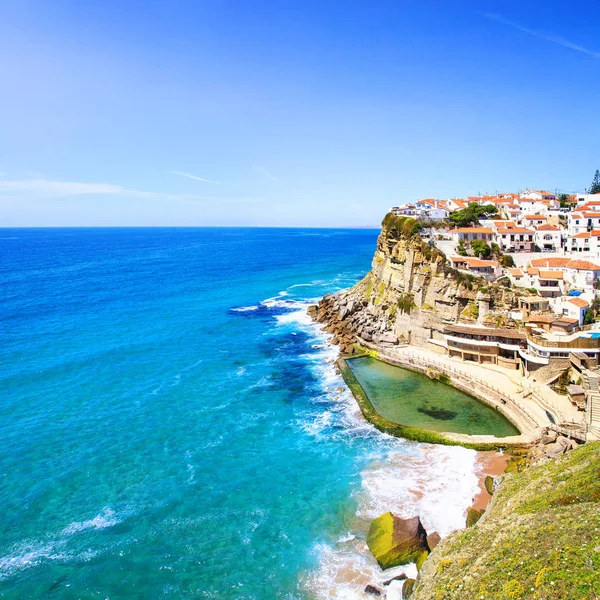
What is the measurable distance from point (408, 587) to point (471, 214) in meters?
71.6

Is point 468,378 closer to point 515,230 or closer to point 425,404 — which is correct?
point 425,404

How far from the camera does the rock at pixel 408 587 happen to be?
22.4 m

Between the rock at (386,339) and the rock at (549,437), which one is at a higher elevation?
the rock at (386,339)

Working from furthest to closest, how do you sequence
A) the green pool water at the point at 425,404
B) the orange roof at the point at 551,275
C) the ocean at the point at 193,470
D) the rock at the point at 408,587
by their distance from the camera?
1. the orange roof at the point at 551,275
2. the green pool water at the point at 425,404
3. the ocean at the point at 193,470
4. the rock at the point at 408,587

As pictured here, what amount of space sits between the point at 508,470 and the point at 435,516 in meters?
8.01

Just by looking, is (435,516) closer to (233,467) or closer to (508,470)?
(508,470)

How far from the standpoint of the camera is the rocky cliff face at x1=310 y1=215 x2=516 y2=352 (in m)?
56.2

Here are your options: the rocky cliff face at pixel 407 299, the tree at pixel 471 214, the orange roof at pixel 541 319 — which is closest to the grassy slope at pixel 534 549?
the orange roof at pixel 541 319

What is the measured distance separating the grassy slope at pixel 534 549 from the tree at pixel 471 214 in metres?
60.8

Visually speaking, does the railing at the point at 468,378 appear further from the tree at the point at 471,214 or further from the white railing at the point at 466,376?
the tree at the point at 471,214

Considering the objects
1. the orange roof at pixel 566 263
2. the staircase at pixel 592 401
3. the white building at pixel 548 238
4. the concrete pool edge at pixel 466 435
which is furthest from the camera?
the white building at pixel 548 238

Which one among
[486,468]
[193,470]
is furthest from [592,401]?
[193,470]

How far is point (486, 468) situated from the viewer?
3328 cm

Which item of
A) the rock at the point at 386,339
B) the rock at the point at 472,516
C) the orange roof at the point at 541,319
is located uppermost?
the orange roof at the point at 541,319
